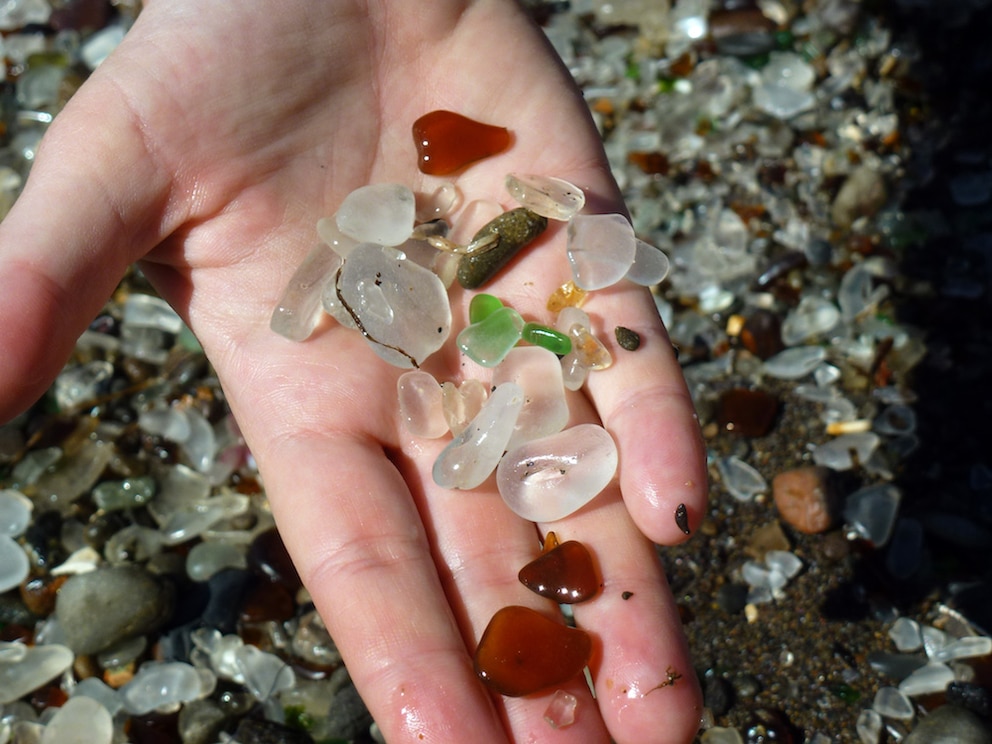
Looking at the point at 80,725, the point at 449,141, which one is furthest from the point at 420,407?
the point at 80,725

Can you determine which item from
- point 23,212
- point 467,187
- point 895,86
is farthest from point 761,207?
point 23,212

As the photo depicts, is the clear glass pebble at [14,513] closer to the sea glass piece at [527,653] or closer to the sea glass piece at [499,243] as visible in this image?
the sea glass piece at [499,243]

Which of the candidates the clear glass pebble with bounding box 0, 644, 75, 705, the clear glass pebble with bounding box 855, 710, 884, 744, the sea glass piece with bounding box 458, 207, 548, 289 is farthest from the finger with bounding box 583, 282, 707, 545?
the clear glass pebble with bounding box 0, 644, 75, 705

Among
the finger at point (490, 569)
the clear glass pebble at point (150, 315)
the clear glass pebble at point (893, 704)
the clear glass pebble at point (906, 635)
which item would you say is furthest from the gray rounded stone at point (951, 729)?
the clear glass pebble at point (150, 315)

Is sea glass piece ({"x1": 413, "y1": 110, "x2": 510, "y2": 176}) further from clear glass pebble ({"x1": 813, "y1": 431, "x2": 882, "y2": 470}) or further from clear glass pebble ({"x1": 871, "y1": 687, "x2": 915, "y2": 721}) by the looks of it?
clear glass pebble ({"x1": 871, "y1": 687, "x2": 915, "y2": 721})

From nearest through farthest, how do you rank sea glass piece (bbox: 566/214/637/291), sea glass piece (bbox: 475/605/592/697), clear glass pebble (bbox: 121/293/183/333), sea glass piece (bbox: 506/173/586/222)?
1. sea glass piece (bbox: 475/605/592/697)
2. sea glass piece (bbox: 566/214/637/291)
3. sea glass piece (bbox: 506/173/586/222)
4. clear glass pebble (bbox: 121/293/183/333)

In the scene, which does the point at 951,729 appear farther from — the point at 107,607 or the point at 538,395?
the point at 107,607
